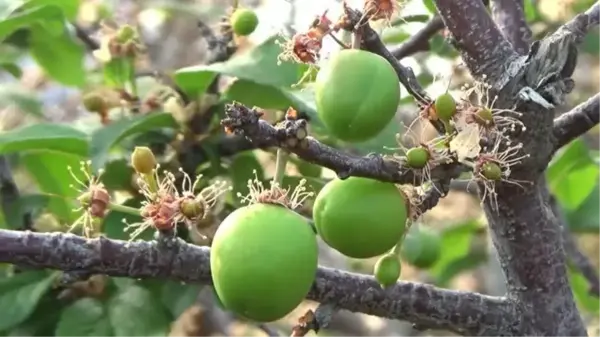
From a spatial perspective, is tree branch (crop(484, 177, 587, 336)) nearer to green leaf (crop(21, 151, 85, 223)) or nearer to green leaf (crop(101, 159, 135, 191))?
green leaf (crop(101, 159, 135, 191))

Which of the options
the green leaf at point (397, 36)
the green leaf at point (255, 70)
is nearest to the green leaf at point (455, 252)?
the green leaf at point (397, 36)

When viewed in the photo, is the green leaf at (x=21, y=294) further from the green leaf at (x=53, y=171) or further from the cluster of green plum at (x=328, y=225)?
the cluster of green plum at (x=328, y=225)

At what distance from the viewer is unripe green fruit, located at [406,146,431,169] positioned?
631mm

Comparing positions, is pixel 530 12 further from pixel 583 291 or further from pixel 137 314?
pixel 137 314

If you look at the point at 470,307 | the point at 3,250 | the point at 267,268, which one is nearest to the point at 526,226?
the point at 470,307

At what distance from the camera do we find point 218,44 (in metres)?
1.16

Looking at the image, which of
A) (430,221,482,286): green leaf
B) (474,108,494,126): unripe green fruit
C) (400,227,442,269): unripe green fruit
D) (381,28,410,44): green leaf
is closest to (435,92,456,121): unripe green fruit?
(474,108,494,126): unripe green fruit

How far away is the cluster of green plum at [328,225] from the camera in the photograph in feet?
1.94

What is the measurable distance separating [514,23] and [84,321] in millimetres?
501

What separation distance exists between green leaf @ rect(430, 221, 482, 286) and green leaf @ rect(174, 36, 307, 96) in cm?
54

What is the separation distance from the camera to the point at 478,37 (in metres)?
0.68

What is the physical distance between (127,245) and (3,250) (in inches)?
3.3

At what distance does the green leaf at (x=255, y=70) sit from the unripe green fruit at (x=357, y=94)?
0.30 m

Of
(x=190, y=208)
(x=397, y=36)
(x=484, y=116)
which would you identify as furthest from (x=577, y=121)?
(x=397, y=36)
